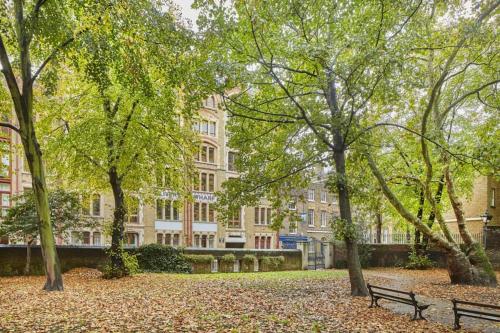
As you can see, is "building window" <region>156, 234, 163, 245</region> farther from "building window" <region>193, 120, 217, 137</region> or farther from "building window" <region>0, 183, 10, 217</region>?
"building window" <region>0, 183, 10, 217</region>

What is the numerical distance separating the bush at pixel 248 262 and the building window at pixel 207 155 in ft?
66.4

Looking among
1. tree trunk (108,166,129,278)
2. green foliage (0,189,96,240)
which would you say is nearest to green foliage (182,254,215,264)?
tree trunk (108,166,129,278)

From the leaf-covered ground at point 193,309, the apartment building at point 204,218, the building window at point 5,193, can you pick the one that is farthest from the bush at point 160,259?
the building window at point 5,193

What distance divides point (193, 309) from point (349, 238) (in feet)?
20.1

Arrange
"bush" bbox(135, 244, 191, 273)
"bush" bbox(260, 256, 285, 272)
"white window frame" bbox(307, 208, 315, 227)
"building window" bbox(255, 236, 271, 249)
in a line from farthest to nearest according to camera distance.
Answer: "white window frame" bbox(307, 208, 315, 227) < "building window" bbox(255, 236, 271, 249) < "bush" bbox(260, 256, 285, 272) < "bush" bbox(135, 244, 191, 273)

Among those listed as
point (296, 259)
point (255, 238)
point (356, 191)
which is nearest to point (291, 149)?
point (356, 191)

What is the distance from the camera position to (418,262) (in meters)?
27.8

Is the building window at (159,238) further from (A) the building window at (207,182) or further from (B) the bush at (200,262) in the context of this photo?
(B) the bush at (200,262)

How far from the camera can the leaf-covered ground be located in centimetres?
927

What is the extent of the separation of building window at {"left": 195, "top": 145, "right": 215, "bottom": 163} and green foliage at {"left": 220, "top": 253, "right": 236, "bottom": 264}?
20.4 meters

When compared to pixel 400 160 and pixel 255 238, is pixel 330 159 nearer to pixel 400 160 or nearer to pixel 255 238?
pixel 400 160

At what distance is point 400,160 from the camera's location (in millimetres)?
28344

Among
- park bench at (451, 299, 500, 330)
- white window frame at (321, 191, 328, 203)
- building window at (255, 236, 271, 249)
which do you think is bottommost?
building window at (255, 236, 271, 249)

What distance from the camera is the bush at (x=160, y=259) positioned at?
24.0 meters
